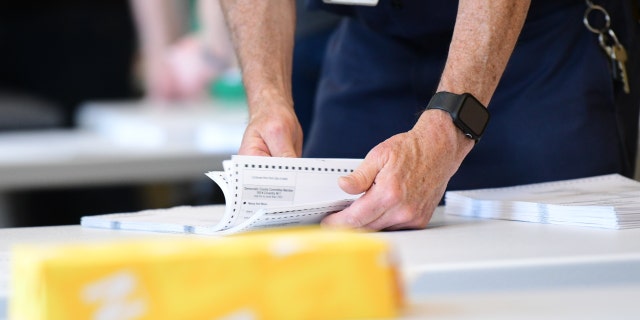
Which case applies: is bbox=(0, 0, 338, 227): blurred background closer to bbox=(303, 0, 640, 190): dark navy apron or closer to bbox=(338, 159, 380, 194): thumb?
bbox=(303, 0, 640, 190): dark navy apron

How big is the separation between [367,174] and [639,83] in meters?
0.77

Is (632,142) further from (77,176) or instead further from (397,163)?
(77,176)

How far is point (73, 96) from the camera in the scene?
637 centimetres

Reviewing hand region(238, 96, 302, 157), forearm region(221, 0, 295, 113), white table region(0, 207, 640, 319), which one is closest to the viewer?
white table region(0, 207, 640, 319)

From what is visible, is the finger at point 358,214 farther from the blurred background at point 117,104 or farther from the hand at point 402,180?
the blurred background at point 117,104

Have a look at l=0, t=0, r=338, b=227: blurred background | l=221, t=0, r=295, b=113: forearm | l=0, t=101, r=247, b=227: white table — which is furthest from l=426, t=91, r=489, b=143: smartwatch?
l=0, t=101, r=247, b=227: white table

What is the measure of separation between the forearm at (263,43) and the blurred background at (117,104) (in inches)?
15.7

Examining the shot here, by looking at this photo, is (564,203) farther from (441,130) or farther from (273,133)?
(273,133)

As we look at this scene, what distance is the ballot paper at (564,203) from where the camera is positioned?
1312 mm

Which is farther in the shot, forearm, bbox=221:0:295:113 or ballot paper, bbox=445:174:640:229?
forearm, bbox=221:0:295:113

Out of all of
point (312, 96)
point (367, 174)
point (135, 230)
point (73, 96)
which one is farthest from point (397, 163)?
point (73, 96)

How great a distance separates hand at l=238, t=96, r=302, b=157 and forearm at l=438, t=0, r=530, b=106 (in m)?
0.23

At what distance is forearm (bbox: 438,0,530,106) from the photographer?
146 cm

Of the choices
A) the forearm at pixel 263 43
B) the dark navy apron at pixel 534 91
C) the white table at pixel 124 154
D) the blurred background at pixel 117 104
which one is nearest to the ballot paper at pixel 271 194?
the forearm at pixel 263 43
